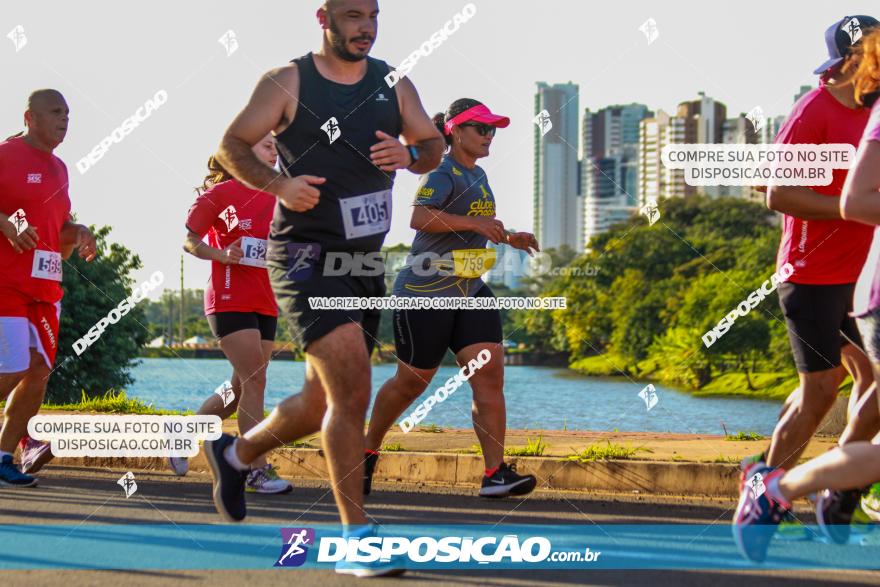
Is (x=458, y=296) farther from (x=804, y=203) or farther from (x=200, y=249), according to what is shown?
(x=804, y=203)

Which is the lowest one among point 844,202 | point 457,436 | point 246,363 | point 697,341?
point 697,341

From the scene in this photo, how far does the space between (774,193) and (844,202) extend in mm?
1156

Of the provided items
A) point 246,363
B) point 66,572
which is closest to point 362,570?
point 66,572

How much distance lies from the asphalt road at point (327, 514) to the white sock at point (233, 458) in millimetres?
525

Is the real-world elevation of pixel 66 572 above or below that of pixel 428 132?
below

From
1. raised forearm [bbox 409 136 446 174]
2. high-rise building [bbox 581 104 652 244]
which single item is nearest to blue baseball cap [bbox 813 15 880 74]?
raised forearm [bbox 409 136 446 174]

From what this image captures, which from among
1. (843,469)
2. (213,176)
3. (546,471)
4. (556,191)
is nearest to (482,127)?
(213,176)

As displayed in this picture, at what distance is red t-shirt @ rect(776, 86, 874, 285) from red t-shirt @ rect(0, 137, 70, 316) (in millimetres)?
4487

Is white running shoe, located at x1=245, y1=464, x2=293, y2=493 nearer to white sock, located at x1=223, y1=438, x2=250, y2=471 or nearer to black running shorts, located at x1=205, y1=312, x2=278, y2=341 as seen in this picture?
black running shorts, located at x1=205, y1=312, x2=278, y2=341

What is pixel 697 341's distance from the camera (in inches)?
2704

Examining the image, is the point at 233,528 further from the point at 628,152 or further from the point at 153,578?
the point at 628,152

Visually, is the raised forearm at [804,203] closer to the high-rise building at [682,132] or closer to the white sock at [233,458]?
the white sock at [233,458]

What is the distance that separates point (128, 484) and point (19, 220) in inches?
67.6

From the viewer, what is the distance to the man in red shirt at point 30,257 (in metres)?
7.79
